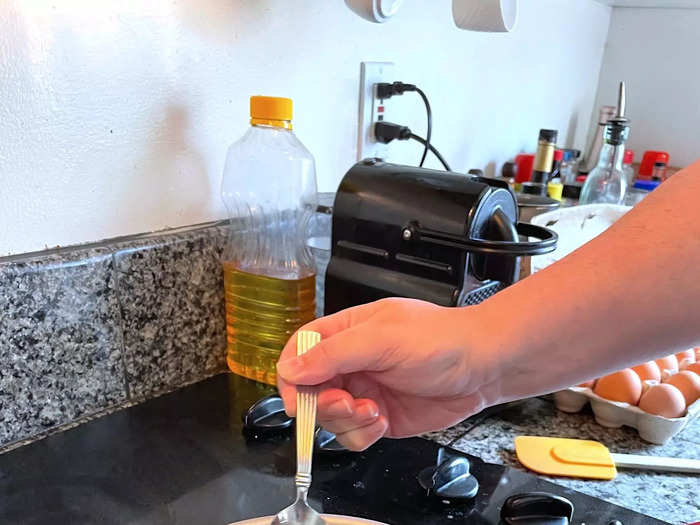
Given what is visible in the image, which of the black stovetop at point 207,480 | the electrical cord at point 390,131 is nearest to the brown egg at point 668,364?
the black stovetop at point 207,480

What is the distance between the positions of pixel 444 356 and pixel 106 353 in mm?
376

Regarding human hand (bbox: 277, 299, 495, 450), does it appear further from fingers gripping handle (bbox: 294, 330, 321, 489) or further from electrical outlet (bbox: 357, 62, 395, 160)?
electrical outlet (bbox: 357, 62, 395, 160)

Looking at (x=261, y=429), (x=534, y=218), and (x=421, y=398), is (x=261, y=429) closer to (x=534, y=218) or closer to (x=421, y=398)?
(x=421, y=398)

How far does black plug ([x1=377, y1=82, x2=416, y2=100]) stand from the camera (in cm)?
96

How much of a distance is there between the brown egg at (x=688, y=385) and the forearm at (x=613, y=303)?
32 cm

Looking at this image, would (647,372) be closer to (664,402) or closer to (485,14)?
(664,402)

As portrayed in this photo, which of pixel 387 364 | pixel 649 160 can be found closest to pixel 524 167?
pixel 649 160

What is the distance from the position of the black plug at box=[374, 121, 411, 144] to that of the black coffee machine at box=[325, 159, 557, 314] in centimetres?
27

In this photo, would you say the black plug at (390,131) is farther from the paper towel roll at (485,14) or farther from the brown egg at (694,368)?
the brown egg at (694,368)

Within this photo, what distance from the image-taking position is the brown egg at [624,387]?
0.69 m

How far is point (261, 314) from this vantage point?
0.74 meters

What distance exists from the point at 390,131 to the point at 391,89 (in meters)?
0.06

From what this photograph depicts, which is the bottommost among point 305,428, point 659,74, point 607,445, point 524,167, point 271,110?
point 607,445

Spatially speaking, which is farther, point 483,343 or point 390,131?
point 390,131
